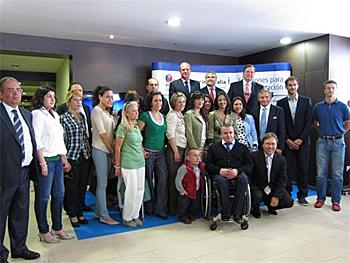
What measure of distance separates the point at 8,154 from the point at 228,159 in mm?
2201

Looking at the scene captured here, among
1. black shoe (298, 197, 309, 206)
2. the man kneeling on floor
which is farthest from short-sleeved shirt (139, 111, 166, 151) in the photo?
black shoe (298, 197, 309, 206)

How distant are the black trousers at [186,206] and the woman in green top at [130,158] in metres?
Result: 0.49

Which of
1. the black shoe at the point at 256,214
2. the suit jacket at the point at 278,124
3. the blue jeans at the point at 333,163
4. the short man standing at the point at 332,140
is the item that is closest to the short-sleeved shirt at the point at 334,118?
the short man standing at the point at 332,140

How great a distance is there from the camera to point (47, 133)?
2674mm

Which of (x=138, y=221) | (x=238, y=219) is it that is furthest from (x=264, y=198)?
(x=138, y=221)

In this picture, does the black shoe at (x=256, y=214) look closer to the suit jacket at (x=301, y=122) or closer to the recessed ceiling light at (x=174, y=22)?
the suit jacket at (x=301, y=122)

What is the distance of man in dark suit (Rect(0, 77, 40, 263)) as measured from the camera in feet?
7.47

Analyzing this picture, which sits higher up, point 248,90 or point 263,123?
point 248,90

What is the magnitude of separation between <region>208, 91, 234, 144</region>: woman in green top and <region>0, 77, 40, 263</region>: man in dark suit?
2.13 meters

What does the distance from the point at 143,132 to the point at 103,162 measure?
59 centimetres

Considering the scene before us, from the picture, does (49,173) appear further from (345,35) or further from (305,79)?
(345,35)

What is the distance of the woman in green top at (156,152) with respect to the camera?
3490 millimetres

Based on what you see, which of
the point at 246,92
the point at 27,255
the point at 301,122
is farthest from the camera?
the point at 246,92

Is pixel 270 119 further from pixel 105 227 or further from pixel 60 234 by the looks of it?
pixel 60 234
